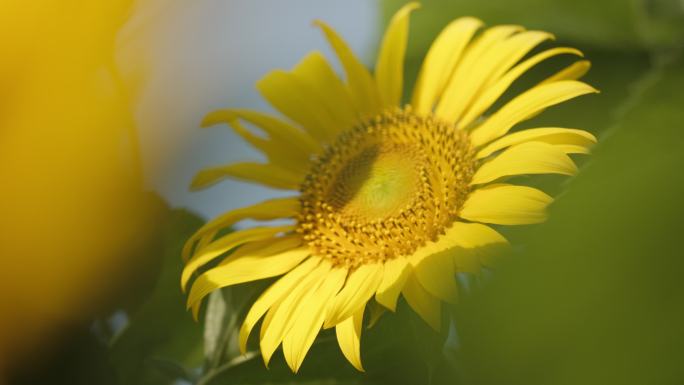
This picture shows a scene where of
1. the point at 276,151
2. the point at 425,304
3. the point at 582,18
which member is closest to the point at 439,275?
the point at 425,304

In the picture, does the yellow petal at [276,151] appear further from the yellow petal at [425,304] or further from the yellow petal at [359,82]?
the yellow petal at [425,304]

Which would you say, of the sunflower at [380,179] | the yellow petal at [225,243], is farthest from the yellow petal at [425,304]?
the yellow petal at [225,243]

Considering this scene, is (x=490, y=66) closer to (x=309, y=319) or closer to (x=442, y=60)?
(x=442, y=60)

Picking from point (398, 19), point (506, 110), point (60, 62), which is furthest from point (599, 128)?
point (60, 62)

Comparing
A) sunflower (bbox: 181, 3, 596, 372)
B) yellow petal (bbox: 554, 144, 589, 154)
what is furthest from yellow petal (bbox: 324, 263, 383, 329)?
yellow petal (bbox: 554, 144, 589, 154)

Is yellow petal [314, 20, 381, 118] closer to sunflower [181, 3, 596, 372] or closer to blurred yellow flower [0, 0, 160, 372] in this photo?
sunflower [181, 3, 596, 372]

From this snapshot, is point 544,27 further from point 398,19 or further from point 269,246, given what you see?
point 269,246
